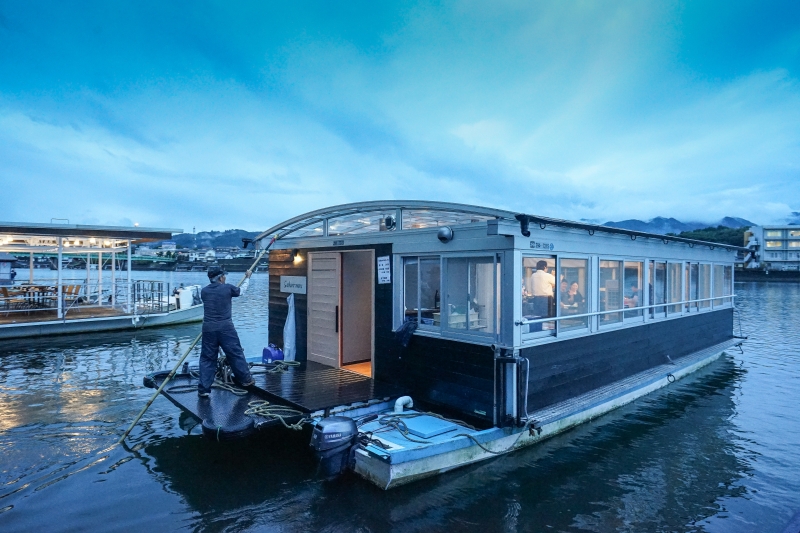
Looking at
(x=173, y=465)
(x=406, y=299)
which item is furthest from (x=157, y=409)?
(x=406, y=299)

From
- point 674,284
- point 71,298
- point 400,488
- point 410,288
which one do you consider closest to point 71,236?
point 71,298

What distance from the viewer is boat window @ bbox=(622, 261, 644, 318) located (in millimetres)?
9031

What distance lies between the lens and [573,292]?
25.0 feet

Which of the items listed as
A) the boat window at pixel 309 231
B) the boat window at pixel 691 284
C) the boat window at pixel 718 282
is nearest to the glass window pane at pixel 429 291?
the boat window at pixel 309 231

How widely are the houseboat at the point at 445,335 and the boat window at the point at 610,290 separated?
34 millimetres

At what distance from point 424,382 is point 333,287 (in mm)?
2708

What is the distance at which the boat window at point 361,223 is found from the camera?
804 cm

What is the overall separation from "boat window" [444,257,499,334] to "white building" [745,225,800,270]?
9172 cm

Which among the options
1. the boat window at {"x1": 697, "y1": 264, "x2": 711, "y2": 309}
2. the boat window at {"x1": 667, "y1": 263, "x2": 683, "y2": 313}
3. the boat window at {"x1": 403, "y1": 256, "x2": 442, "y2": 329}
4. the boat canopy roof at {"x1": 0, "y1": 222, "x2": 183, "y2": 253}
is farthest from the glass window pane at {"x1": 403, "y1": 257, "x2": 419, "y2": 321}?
the boat canopy roof at {"x1": 0, "y1": 222, "x2": 183, "y2": 253}

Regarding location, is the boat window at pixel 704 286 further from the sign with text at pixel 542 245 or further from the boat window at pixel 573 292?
the sign with text at pixel 542 245

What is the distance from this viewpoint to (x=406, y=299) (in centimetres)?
762

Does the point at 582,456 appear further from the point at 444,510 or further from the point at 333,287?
the point at 333,287

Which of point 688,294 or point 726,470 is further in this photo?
point 688,294

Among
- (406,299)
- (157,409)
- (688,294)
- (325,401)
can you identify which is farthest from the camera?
(688,294)
